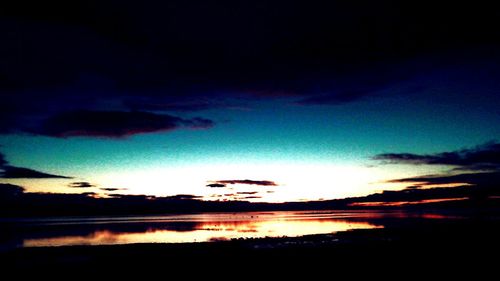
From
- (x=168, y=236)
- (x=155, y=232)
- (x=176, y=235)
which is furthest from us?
(x=155, y=232)

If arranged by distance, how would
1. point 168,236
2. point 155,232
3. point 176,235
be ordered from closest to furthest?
point 168,236 → point 176,235 → point 155,232

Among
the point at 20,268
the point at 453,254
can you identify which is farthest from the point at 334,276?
the point at 20,268

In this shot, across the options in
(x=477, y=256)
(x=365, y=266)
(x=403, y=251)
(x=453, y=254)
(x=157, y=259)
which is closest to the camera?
(x=365, y=266)

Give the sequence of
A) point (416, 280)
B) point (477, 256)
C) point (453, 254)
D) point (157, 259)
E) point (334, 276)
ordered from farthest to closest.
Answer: point (157, 259) → point (453, 254) → point (477, 256) → point (334, 276) → point (416, 280)

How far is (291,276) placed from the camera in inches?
515

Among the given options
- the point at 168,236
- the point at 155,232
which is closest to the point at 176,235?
the point at 168,236

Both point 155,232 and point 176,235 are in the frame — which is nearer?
point 176,235

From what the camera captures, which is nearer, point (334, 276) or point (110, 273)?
point (334, 276)

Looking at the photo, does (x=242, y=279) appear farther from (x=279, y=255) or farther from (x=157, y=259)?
(x=157, y=259)

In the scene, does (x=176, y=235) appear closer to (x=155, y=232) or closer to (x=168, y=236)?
(x=168, y=236)

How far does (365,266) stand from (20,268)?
16.2 m

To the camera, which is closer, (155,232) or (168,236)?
(168,236)

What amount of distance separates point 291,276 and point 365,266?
3.22 m

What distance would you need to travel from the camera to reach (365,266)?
14.2 m
